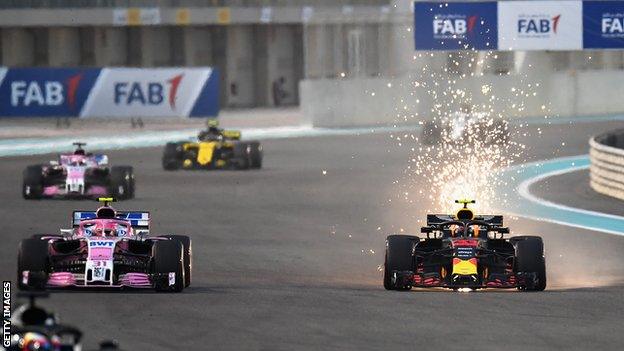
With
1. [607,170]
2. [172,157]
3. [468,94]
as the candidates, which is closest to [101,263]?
[607,170]

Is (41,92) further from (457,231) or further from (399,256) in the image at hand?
(399,256)

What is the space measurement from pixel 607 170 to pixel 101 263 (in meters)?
17.8

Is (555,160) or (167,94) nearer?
(555,160)

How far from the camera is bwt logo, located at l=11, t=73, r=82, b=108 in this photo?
181 ft

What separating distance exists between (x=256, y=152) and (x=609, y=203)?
10.7m

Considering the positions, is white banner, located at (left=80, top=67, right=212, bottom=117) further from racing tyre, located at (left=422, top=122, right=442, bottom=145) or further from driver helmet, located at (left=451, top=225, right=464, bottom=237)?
driver helmet, located at (left=451, top=225, right=464, bottom=237)

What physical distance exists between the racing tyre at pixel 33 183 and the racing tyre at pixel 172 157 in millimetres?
7487

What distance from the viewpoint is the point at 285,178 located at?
38.8 meters

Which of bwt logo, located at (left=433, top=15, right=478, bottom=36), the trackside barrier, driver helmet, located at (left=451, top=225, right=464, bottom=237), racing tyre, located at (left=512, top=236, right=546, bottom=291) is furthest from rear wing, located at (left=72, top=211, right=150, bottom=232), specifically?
bwt logo, located at (left=433, top=15, right=478, bottom=36)

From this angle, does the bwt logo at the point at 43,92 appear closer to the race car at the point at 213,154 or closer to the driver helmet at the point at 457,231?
the race car at the point at 213,154

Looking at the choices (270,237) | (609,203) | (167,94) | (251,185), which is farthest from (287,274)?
(167,94)

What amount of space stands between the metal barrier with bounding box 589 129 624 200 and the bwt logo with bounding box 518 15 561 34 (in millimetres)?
23595

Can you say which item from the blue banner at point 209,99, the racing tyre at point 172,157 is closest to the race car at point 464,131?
the blue banner at point 209,99

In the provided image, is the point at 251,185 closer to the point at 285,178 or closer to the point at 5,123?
the point at 285,178
